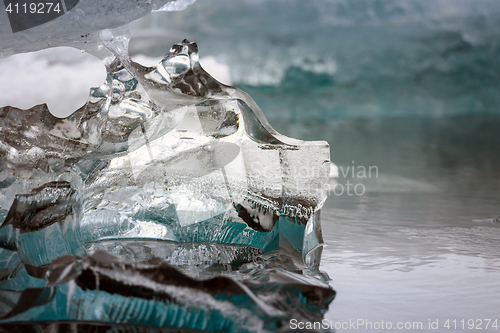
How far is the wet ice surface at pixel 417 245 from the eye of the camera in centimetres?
70

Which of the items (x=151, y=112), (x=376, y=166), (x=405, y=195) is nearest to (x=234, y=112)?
(x=151, y=112)

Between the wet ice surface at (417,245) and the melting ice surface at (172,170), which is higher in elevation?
the melting ice surface at (172,170)

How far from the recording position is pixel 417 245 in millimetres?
1061

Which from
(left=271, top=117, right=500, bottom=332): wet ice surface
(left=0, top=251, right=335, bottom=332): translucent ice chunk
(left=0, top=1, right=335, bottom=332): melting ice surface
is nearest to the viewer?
(left=0, top=251, right=335, bottom=332): translucent ice chunk

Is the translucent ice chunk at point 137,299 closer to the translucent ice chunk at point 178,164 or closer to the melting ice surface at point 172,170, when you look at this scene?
the melting ice surface at point 172,170

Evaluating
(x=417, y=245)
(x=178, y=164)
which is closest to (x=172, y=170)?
(x=178, y=164)

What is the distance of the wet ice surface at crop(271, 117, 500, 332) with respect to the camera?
70 centimetres

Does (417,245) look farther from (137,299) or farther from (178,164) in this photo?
(137,299)

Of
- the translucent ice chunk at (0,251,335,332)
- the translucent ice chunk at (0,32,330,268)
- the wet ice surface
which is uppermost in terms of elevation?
the translucent ice chunk at (0,32,330,268)

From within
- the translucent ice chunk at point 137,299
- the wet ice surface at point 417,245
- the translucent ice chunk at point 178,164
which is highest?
the translucent ice chunk at point 178,164

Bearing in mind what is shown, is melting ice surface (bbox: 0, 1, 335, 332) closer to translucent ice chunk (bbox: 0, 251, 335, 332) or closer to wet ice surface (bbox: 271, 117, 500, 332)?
wet ice surface (bbox: 271, 117, 500, 332)

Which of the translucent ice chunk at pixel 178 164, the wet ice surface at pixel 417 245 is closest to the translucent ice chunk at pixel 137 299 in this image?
the wet ice surface at pixel 417 245

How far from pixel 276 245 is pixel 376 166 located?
1.74 meters

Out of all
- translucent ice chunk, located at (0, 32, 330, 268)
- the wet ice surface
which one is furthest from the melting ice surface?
the wet ice surface
